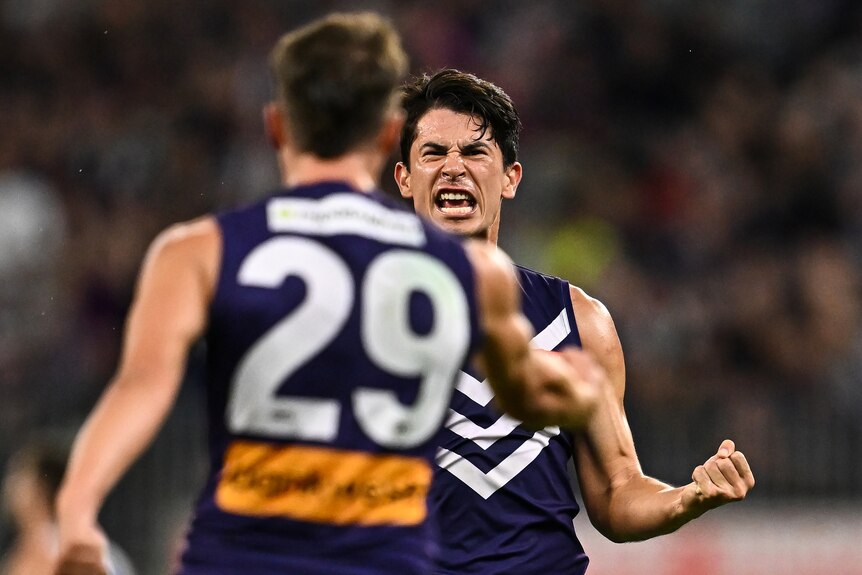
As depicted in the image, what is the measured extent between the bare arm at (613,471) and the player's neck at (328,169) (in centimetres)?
178

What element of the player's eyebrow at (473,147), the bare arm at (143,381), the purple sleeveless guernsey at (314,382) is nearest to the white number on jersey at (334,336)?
the purple sleeveless guernsey at (314,382)

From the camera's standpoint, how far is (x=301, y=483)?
349 cm

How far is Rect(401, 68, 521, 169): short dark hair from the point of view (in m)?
5.91

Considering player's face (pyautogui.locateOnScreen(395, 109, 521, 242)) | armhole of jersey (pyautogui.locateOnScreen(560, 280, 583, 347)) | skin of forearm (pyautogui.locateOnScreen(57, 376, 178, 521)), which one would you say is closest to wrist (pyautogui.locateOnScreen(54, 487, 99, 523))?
skin of forearm (pyautogui.locateOnScreen(57, 376, 178, 521))

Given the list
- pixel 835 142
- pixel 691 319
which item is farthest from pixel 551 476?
pixel 835 142

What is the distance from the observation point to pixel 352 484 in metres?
3.54

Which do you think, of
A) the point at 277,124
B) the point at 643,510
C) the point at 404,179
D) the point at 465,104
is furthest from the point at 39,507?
→ the point at 277,124

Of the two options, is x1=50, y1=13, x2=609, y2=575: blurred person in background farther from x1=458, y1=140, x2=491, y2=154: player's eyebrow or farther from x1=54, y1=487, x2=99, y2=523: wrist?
x1=458, y1=140, x2=491, y2=154: player's eyebrow

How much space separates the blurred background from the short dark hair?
4.46 metres

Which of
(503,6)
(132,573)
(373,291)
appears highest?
(503,6)

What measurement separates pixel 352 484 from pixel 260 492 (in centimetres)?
20

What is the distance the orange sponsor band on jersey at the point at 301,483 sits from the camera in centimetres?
348

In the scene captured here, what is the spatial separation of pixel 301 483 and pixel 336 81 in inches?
34.1

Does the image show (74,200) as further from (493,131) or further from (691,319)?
(493,131)
